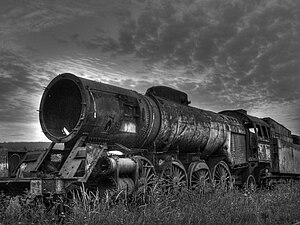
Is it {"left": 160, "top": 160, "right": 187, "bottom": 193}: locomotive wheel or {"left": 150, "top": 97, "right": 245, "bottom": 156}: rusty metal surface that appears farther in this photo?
{"left": 150, "top": 97, "right": 245, "bottom": 156}: rusty metal surface

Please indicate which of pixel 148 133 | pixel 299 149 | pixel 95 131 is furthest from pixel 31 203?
pixel 299 149

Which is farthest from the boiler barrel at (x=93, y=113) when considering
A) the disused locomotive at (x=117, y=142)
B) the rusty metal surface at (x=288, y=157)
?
the rusty metal surface at (x=288, y=157)

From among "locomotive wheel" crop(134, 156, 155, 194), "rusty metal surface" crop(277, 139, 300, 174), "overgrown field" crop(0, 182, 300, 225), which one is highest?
"rusty metal surface" crop(277, 139, 300, 174)

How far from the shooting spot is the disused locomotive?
7402mm

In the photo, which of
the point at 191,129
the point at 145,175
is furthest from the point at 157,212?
the point at 191,129

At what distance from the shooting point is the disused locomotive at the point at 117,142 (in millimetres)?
7402

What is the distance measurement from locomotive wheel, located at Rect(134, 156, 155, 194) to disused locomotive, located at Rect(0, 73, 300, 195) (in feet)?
0.07

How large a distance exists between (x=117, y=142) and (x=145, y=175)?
106cm

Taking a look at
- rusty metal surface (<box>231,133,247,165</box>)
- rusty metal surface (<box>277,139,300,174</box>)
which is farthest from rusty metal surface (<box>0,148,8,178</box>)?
rusty metal surface (<box>277,139,300,174</box>)

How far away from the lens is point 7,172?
30.7ft

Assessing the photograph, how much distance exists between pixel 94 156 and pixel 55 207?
1.39 meters

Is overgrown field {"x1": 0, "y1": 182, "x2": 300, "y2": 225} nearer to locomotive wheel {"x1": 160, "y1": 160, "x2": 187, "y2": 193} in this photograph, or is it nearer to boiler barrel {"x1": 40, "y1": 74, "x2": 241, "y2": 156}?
locomotive wheel {"x1": 160, "y1": 160, "x2": 187, "y2": 193}

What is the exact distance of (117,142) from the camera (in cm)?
866

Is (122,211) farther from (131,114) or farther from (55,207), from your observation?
(131,114)
